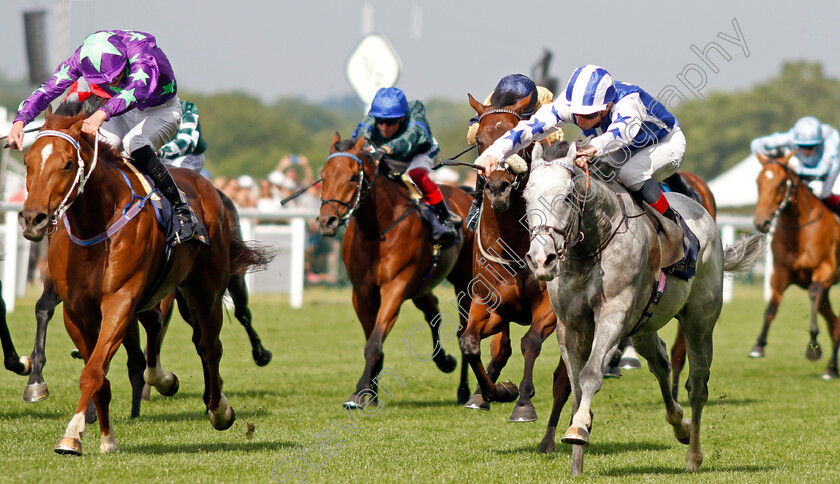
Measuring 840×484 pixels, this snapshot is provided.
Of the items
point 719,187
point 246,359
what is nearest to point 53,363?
point 246,359

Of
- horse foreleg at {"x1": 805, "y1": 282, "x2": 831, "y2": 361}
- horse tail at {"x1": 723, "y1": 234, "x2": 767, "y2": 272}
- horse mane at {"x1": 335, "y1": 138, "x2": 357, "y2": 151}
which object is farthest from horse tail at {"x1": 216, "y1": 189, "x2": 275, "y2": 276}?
horse foreleg at {"x1": 805, "y1": 282, "x2": 831, "y2": 361}

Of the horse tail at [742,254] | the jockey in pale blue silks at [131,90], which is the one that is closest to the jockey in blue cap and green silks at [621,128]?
the horse tail at [742,254]

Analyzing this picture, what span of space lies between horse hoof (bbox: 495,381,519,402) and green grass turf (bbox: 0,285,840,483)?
24cm

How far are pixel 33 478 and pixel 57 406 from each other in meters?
2.77

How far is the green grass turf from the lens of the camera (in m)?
5.49

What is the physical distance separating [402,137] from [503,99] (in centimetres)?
180

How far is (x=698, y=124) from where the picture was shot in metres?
87.9

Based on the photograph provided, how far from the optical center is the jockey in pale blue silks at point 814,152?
11531 mm

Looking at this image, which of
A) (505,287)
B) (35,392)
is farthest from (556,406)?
(35,392)

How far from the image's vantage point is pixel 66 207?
5332 millimetres

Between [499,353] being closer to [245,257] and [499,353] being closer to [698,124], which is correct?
[245,257]

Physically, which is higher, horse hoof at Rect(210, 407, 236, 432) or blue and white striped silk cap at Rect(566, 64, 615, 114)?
blue and white striped silk cap at Rect(566, 64, 615, 114)

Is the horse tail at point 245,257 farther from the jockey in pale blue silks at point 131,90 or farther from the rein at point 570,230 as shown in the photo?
the rein at point 570,230

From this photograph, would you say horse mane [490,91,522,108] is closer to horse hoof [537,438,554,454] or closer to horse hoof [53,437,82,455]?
horse hoof [537,438,554,454]
